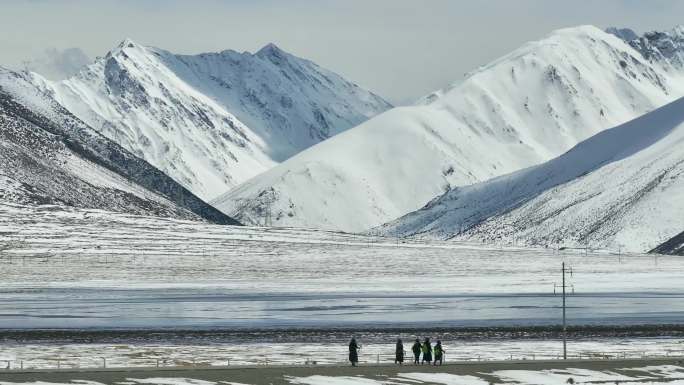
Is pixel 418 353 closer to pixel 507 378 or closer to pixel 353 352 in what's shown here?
pixel 353 352

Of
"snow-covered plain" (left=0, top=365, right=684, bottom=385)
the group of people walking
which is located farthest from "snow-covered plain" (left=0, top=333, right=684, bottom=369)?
"snow-covered plain" (left=0, top=365, right=684, bottom=385)

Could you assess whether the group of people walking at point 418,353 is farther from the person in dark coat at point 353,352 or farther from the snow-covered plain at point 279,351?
the snow-covered plain at point 279,351

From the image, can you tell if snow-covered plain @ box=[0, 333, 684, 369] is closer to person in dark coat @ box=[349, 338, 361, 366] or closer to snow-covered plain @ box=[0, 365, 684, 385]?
person in dark coat @ box=[349, 338, 361, 366]

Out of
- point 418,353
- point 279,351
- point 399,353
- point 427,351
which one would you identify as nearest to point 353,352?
point 399,353

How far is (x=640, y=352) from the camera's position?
118062mm

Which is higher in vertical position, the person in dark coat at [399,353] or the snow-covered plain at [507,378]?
the person in dark coat at [399,353]

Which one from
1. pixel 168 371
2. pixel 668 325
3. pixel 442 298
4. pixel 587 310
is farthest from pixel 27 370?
pixel 442 298

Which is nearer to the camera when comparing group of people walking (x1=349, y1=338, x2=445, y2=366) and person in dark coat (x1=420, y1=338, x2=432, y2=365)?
group of people walking (x1=349, y1=338, x2=445, y2=366)

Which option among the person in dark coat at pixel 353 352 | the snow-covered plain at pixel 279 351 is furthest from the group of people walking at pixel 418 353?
the snow-covered plain at pixel 279 351

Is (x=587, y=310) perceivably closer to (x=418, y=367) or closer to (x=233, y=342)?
(x=233, y=342)

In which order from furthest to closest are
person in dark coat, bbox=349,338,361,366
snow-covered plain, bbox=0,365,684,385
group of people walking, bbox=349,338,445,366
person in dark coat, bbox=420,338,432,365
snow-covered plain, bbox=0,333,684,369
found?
snow-covered plain, bbox=0,333,684,369 < person in dark coat, bbox=420,338,432,365 < group of people walking, bbox=349,338,445,366 < person in dark coat, bbox=349,338,361,366 < snow-covered plain, bbox=0,365,684,385

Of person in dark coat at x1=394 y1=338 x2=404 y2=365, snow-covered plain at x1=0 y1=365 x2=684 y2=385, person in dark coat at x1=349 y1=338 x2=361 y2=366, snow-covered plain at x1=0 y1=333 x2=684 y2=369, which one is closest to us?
snow-covered plain at x1=0 y1=365 x2=684 y2=385

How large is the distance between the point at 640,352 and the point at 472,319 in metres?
39.3

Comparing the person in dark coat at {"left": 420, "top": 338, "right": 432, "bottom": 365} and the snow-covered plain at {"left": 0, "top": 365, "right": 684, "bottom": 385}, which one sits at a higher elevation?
the person in dark coat at {"left": 420, "top": 338, "right": 432, "bottom": 365}
